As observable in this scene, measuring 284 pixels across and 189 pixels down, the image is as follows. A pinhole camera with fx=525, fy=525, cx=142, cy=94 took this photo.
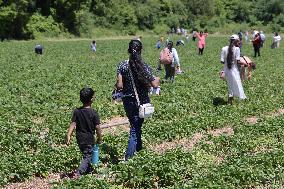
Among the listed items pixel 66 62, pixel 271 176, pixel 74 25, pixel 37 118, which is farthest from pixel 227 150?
pixel 74 25

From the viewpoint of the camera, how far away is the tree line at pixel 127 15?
197 ft

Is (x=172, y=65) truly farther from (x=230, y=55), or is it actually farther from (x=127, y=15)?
(x=127, y=15)

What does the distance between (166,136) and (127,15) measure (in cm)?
6756

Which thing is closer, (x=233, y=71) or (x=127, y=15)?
(x=233, y=71)

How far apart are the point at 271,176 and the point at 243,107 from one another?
6.29 m

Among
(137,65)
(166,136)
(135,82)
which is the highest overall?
(137,65)

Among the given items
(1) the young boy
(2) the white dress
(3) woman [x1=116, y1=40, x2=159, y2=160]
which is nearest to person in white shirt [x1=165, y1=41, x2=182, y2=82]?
(2) the white dress

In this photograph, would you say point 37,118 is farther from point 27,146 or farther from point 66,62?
point 66,62

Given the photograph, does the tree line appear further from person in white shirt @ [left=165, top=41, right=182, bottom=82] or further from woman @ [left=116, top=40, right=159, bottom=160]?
woman @ [left=116, top=40, right=159, bottom=160]

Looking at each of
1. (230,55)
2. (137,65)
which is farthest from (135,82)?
(230,55)

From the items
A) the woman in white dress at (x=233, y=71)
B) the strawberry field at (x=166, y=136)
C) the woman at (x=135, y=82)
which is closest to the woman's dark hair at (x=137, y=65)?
the woman at (x=135, y=82)

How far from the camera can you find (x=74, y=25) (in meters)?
66.7

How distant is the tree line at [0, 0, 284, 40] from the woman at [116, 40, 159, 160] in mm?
50777

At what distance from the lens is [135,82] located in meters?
8.76
